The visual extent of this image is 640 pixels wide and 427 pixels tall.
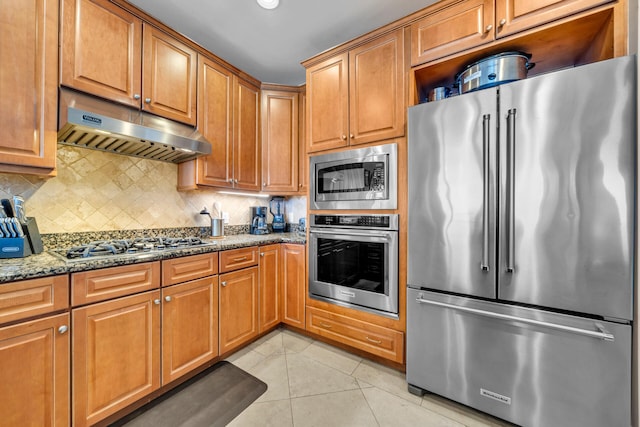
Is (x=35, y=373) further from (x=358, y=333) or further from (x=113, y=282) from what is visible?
(x=358, y=333)

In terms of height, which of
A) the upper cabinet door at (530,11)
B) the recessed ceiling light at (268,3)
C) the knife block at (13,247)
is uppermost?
the recessed ceiling light at (268,3)

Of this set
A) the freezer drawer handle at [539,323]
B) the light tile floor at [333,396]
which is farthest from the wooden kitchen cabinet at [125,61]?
the freezer drawer handle at [539,323]

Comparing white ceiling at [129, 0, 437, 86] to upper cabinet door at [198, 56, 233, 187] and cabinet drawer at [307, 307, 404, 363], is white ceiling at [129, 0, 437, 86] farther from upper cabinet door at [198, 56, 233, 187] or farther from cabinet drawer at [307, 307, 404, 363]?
cabinet drawer at [307, 307, 404, 363]

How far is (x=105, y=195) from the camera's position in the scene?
6.13 ft

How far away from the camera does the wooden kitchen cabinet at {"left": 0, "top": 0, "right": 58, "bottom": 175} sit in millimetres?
1265

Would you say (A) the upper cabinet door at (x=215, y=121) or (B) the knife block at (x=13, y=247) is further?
(A) the upper cabinet door at (x=215, y=121)

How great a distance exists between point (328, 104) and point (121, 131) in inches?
58.3

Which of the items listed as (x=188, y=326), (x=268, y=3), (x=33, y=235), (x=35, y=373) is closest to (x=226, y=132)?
(x=268, y=3)

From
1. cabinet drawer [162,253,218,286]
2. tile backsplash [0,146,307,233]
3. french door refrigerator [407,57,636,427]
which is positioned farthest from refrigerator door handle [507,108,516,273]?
tile backsplash [0,146,307,233]

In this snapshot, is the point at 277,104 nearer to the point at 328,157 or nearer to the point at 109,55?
the point at 328,157

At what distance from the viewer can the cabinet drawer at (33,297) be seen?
1051 millimetres

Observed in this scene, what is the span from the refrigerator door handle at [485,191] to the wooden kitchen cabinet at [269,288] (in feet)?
5.39

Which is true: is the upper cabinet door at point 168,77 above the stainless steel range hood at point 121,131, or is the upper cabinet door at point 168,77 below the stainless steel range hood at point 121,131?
above

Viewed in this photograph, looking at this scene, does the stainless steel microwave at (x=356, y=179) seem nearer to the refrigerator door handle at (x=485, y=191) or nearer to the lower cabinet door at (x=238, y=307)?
the refrigerator door handle at (x=485, y=191)
